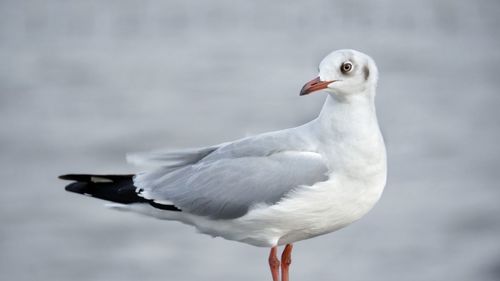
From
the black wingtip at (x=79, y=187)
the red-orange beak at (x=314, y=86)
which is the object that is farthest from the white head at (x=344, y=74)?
the black wingtip at (x=79, y=187)

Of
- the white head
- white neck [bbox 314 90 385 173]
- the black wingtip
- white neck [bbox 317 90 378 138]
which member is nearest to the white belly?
white neck [bbox 314 90 385 173]

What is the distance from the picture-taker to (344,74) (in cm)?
629

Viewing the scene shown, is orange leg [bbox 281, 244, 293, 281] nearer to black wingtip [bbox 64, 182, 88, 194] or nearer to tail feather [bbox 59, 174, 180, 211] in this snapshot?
tail feather [bbox 59, 174, 180, 211]

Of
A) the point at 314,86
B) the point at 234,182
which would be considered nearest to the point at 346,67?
the point at 314,86

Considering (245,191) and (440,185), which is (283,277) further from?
(440,185)

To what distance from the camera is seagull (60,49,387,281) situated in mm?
6348

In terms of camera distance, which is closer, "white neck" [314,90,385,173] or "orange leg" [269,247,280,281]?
"white neck" [314,90,385,173]

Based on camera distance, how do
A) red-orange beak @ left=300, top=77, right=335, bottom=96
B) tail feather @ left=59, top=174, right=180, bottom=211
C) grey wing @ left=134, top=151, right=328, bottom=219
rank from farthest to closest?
1. tail feather @ left=59, top=174, right=180, bottom=211
2. grey wing @ left=134, top=151, right=328, bottom=219
3. red-orange beak @ left=300, top=77, right=335, bottom=96

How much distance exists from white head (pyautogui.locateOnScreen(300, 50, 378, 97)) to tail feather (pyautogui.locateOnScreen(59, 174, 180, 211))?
124 centimetres

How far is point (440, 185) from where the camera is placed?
12672 millimetres

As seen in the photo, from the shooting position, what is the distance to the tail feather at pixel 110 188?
22.9 ft

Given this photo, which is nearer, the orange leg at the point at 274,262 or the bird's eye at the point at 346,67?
the bird's eye at the point at 346,67

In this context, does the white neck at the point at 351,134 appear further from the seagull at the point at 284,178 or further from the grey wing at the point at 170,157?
the grey wing at the point at 170,157

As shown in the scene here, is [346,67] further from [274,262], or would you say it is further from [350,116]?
[274,262]
